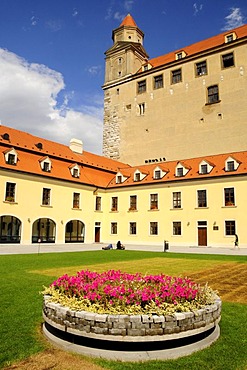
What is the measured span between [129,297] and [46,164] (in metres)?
29.1

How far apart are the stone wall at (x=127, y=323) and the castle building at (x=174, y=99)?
3584 cm

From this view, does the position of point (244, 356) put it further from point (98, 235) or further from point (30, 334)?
point (98, 235)

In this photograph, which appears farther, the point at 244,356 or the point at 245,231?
the point at 245,231

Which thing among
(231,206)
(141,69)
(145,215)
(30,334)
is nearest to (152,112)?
(141,69)

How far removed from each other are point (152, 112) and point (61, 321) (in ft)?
144

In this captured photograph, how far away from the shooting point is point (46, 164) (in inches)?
1280

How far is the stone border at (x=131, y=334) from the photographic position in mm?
4523

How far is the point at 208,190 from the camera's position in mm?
31406

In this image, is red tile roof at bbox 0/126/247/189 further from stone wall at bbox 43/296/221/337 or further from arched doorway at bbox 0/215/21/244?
stone wall at bbox 43/296/221/337

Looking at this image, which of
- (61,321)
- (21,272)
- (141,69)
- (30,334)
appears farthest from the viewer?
(141,69)

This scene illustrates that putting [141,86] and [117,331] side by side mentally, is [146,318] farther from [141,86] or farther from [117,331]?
[141,86]

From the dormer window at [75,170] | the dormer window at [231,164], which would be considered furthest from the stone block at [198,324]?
the dormer window at [75,170]

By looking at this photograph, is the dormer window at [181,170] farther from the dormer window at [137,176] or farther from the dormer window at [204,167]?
the dormer window at [137,176]

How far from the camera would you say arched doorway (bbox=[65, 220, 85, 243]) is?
36.0 m
